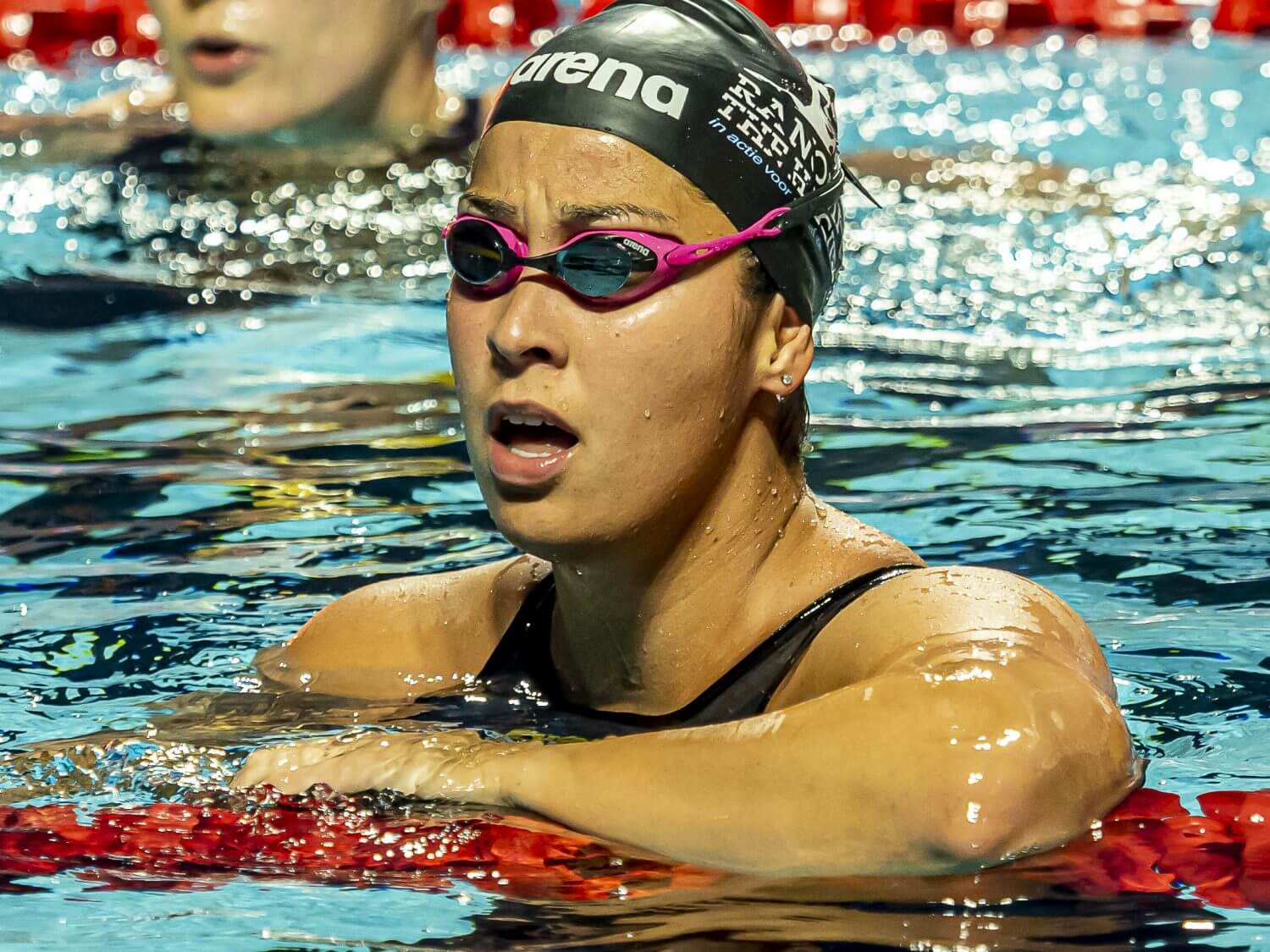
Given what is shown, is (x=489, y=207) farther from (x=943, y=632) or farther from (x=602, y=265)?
(x=943, y=632)

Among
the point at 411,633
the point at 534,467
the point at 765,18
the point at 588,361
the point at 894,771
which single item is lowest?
the point at 765,18

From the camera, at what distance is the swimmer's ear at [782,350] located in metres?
2.99

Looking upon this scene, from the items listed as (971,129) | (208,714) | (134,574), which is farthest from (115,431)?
(971,129)

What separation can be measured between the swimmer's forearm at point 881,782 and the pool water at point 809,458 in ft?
0.21

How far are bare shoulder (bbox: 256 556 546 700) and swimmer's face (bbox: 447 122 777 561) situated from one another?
1.99 ft

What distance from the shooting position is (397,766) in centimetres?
286

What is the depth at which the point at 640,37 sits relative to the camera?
9.96 feet

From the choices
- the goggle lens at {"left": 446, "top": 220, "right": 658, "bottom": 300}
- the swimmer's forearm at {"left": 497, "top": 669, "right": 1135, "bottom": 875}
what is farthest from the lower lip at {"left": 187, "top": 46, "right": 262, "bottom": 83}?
the swimmer's forearm at {"left": 497, "top": 669, "right": 1135, "bottom": 875}

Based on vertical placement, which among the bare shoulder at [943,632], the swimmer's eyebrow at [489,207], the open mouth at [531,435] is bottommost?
the bare shoulder at [943,632]

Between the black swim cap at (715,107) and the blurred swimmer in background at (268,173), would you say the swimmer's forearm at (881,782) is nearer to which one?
the black swim cap at (715,107)

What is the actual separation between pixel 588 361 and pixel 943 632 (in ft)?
1.98

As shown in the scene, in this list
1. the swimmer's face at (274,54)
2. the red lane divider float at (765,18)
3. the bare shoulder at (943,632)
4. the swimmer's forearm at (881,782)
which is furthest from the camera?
the red lane divider float at (765,18)

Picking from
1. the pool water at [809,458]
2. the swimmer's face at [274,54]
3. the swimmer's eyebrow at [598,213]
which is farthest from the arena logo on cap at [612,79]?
the swimmer's face at [274,54]

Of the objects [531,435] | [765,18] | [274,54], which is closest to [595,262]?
[531,435]
